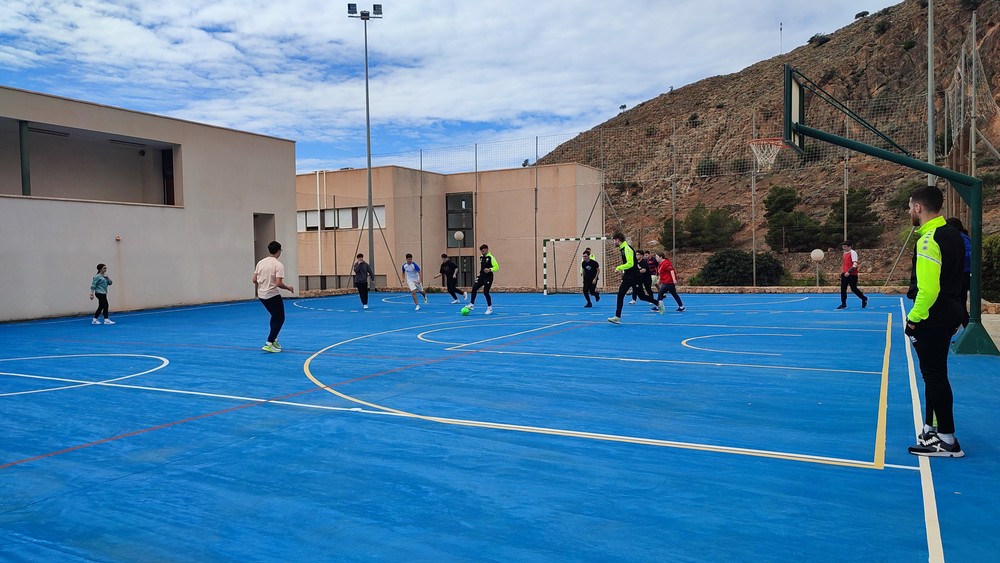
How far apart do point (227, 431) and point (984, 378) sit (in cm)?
799

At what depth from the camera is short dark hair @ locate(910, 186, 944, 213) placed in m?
5.16

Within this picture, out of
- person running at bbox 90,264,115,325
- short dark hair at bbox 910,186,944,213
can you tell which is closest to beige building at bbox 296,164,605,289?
person running at bbox 90,264,115,325

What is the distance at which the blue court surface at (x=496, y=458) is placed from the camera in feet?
11.9

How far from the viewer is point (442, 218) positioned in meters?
35.0

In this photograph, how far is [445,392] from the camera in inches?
300

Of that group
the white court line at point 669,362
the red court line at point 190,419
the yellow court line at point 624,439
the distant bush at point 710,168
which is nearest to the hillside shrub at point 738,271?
the distant bush at point 710,168

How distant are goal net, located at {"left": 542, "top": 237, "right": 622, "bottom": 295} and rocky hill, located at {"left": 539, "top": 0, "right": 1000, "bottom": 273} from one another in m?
2.83

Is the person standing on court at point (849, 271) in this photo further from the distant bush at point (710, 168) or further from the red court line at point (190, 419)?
the distant bush at point (710, 168)

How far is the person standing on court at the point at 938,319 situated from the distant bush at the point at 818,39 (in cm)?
7744

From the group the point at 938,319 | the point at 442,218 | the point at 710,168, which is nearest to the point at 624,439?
the point at 938,319

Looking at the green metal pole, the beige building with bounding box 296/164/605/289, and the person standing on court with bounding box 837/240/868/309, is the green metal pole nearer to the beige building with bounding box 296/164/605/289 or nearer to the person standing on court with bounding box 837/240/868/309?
the person standing on court with bounding box 837/240/868/309

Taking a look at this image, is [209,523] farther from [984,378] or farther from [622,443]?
[984,378]

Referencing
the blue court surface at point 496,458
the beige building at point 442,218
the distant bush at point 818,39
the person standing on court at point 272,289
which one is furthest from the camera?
the distant bush at point 818,39

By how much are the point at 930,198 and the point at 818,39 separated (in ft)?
259
